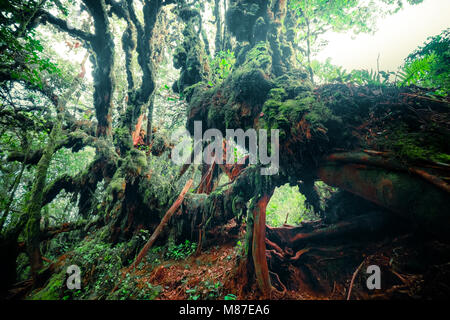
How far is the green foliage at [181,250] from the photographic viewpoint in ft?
16.8

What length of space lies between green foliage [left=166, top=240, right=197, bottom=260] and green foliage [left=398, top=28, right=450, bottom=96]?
6382 millimetres

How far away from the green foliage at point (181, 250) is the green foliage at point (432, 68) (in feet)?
20.9

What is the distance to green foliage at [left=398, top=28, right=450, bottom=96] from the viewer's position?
3.06m

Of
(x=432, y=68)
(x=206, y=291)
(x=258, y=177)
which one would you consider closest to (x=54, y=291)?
(x=206, y=291)

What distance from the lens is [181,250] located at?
5363 millimetres

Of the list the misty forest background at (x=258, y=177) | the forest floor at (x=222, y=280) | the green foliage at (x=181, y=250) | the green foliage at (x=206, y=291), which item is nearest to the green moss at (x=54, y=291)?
the misty forest background at (x=258, y=177)

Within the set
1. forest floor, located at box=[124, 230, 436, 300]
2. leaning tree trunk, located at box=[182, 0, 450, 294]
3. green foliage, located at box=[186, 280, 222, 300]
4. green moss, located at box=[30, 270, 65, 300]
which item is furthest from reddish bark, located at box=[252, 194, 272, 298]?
green moss, located at box=[30, 270, 65, 300]

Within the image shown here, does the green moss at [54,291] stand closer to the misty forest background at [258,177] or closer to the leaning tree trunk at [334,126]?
the misty forest background at [258,177]

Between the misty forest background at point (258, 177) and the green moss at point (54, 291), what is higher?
the misty forest background at point (258, 177)

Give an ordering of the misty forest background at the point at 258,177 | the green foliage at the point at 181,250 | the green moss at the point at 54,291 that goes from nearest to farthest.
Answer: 1. the misty forest background at the point at 258,177
2. the green moss at the point at 54,291
3. the green foliage at the point at 181,250

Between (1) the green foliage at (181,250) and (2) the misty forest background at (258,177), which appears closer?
(2) the misty forest background at (258,177)

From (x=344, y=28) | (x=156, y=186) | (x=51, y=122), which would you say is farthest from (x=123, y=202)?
(x=344, y=28)

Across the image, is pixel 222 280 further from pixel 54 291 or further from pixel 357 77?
pixel 357 77

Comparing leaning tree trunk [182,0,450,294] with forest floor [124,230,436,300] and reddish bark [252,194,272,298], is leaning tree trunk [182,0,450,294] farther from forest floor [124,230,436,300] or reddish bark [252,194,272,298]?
forest floor [124,230,436,300]
